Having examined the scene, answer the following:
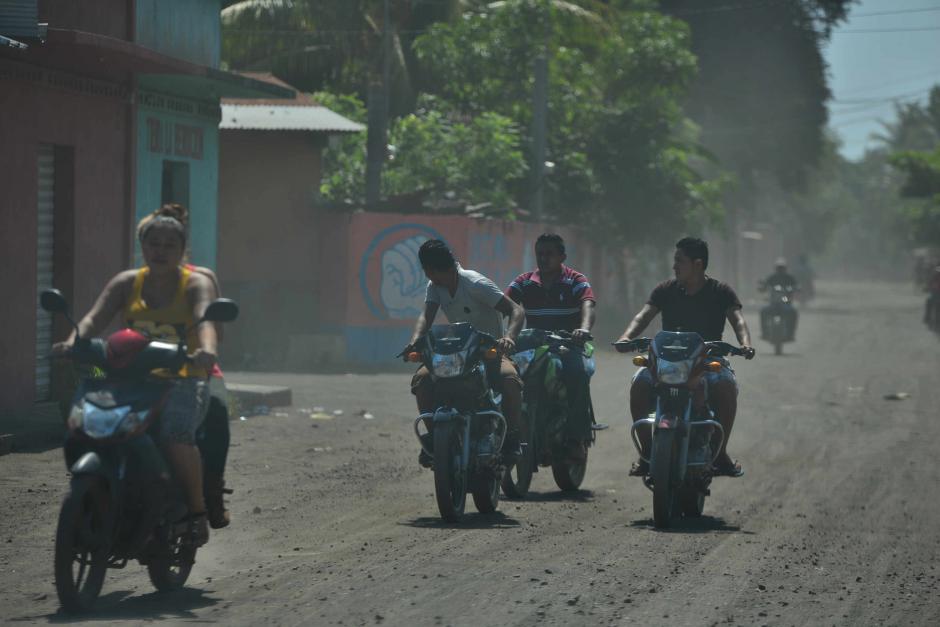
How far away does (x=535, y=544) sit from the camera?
783 centimetres

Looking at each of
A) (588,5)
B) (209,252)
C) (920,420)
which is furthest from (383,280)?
(588,5)

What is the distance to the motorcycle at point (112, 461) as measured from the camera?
19.0 ft

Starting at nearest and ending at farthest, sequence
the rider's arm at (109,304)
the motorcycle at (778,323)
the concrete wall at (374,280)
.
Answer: the rider's arm at (109,304) → the concrete wall at (374,280) → the motorcycle at (778,323)

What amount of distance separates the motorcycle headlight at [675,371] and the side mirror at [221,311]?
3.30 meters

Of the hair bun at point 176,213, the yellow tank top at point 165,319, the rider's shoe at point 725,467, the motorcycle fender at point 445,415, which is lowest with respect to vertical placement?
the rider's shoe at point 725,467

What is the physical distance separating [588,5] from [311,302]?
45.4 feet

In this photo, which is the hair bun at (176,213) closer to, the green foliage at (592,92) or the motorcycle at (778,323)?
the motorcycle at (778,323)

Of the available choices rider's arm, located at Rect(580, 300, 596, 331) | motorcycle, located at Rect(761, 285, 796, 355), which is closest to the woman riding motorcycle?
rider's arm, located at Rect(580, 300, 596, 331)

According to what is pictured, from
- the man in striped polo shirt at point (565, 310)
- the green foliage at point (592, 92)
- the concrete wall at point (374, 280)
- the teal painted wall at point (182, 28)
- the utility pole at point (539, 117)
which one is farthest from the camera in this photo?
the green foliage at point (592, 92)

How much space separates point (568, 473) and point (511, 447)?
999 millimetres

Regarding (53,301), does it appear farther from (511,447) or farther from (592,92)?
(592,92)

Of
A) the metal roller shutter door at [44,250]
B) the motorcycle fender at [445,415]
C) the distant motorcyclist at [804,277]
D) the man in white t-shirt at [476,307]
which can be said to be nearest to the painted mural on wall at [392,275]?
the metal roller shutter door at [44,250]

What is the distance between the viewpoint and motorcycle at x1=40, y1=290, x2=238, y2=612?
580cm

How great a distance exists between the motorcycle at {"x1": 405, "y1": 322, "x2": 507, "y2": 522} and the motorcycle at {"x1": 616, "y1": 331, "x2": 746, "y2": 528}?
0.91m
